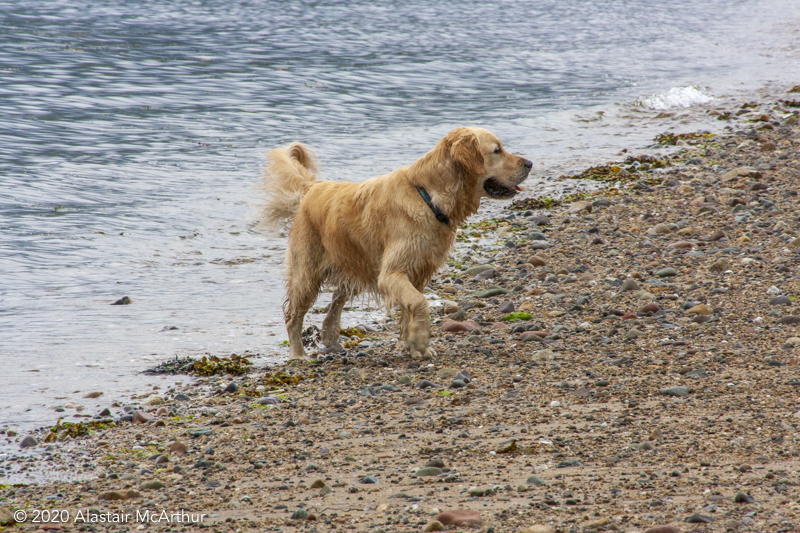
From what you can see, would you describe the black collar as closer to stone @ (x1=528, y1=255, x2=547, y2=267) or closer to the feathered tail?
the feathered tail

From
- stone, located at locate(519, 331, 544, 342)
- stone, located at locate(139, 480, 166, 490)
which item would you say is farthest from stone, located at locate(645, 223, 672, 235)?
stone, located at locate(139, 480, 166, 490)

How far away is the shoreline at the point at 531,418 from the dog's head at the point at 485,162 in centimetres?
117

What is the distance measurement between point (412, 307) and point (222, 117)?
502 inches

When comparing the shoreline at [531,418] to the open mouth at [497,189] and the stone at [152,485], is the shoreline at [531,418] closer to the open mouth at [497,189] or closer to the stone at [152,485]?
the stone at [152,485]

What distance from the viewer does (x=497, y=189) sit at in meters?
6.66

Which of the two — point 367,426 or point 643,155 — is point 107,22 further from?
point 367,426

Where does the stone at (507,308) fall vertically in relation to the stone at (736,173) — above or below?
below

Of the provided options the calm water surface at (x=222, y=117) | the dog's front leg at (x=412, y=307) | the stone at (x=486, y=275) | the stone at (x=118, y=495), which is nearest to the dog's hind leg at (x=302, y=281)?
the calm water surface at (x=222, y=117)

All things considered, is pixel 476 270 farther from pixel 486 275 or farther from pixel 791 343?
pixel 791 343

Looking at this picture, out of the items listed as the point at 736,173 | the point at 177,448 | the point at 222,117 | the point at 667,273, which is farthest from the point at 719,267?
the point at 222,117

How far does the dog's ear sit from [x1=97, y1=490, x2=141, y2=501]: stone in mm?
3428

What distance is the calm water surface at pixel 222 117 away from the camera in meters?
8.05

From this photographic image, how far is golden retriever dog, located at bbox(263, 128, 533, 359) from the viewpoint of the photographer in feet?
21.0

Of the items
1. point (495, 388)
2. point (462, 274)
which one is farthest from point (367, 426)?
point (462, 274)
